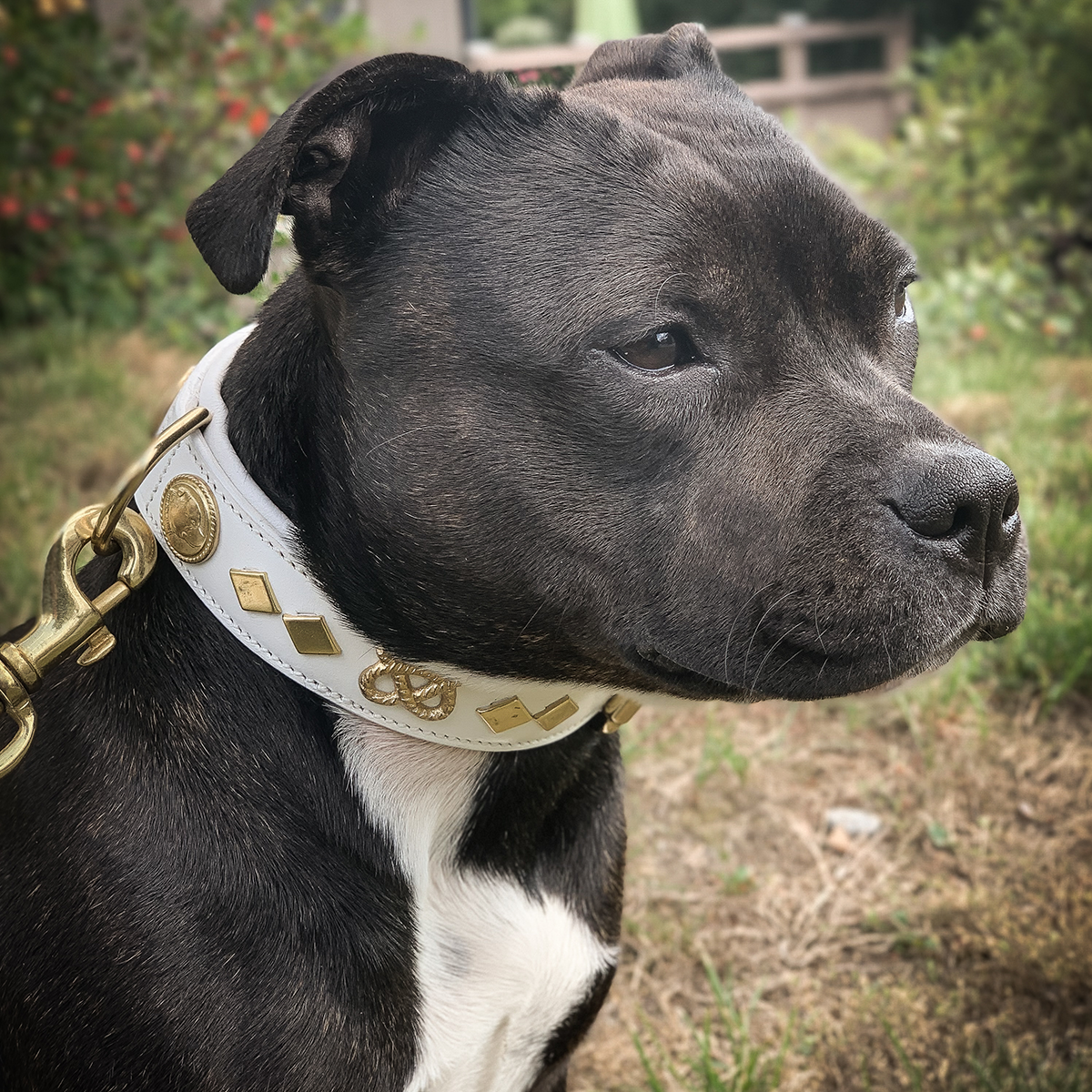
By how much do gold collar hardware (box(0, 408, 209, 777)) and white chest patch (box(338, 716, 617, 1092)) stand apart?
362 mm

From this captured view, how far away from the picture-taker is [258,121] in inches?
254

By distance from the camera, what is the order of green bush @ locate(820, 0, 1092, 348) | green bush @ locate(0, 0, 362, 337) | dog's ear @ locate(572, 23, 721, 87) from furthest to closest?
green bush @ locate(820, 0, 1092, 348) < green bush @ locate(0, 0, 362, 337) < dog's ear @ locate(572, 23, 721, 87)

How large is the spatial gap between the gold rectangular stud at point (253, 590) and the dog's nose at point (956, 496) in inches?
33.2

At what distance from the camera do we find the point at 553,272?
150 centimetres

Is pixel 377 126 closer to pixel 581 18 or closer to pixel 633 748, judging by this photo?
pixel 633 748

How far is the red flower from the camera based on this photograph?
6.44 m

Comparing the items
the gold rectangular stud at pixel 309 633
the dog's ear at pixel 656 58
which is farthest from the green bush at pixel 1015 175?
the gold rectangular stud at pixel 309 633

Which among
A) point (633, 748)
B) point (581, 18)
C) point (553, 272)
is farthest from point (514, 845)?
point (581, 18)

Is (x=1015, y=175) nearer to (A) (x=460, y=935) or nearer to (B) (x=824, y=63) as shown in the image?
(B) (x=824, y=63)

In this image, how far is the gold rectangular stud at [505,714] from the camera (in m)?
1.65

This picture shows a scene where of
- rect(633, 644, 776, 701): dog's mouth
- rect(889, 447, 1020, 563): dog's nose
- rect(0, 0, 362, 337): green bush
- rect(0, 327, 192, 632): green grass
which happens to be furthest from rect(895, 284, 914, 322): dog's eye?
rect(0, 0, 362, 337): green bush

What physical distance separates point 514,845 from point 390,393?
2.40ft

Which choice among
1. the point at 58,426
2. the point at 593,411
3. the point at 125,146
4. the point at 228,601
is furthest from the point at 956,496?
the point at 125,146

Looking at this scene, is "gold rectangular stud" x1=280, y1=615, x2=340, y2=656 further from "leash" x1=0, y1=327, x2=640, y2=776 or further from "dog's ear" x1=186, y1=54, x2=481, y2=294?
"dog's ear" x1=186, y1=54, x2=481, y2=294
